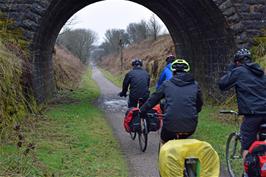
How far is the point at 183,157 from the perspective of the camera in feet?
17.6

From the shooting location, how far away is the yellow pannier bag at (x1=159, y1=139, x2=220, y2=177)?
17.6 feet

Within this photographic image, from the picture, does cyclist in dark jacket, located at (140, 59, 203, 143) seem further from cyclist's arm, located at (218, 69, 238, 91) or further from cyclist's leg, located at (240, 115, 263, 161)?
cyclist's leg, located at (240, 115, 263, 161)

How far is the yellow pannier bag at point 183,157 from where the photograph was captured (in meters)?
5.37

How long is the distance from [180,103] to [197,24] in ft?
40.3

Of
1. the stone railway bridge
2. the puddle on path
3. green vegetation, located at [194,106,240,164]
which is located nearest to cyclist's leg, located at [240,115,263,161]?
green vegetation, located at [194,106,240,164]

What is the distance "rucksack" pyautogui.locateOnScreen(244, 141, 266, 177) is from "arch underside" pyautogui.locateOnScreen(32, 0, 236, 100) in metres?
9.59

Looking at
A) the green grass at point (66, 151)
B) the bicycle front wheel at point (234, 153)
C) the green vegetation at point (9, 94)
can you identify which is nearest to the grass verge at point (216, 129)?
the bicycle front wheel at point (234, 153)

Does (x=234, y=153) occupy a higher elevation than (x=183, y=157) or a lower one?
lower

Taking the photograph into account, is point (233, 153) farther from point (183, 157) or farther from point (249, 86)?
point (183, 157)

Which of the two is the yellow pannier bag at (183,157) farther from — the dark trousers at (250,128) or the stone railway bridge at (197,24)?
the stone railway bridge at (197,24)

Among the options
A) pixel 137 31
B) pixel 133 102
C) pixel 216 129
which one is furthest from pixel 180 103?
pixel 137 31

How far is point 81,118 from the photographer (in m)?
14.2

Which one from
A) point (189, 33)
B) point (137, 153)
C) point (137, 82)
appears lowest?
point (137, 153)

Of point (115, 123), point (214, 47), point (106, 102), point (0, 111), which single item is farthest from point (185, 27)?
point (0, 111)
